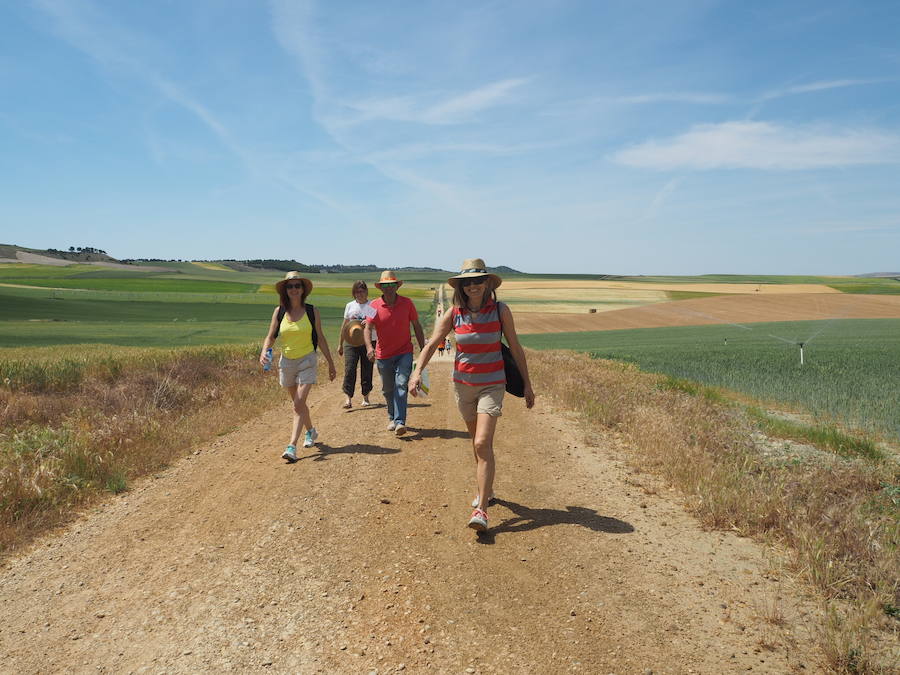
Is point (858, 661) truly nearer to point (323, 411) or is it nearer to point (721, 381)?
point (323, 411)

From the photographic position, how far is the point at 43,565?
466 cm

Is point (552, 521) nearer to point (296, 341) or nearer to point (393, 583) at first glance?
point (393, 583)

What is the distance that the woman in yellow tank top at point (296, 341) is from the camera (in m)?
7.09

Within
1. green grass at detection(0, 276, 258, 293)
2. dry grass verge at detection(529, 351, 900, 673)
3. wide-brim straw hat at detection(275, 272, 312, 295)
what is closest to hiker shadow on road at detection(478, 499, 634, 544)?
dry grass verge at detection(529, 351, 900, 673)

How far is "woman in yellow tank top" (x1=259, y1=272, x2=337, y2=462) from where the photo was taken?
709cm

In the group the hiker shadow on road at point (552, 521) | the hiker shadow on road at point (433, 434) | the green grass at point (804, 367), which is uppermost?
the hiker shadow on road at point (552, 521)

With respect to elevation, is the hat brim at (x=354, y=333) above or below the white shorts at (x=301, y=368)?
above

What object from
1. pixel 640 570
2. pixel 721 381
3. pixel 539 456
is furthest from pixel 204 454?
pixel 721 381

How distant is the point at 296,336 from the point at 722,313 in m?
47.7

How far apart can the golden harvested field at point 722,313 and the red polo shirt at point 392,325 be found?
33.8 metres

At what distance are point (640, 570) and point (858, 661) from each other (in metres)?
1.43

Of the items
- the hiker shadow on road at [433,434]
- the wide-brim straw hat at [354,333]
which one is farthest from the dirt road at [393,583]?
the wide-brim straw hat at [354,333]

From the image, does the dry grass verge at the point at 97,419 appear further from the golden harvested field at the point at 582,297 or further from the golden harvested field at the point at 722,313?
the golden harvested field at the point at 582,297

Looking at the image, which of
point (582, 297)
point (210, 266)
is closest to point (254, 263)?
point (210, 266)
